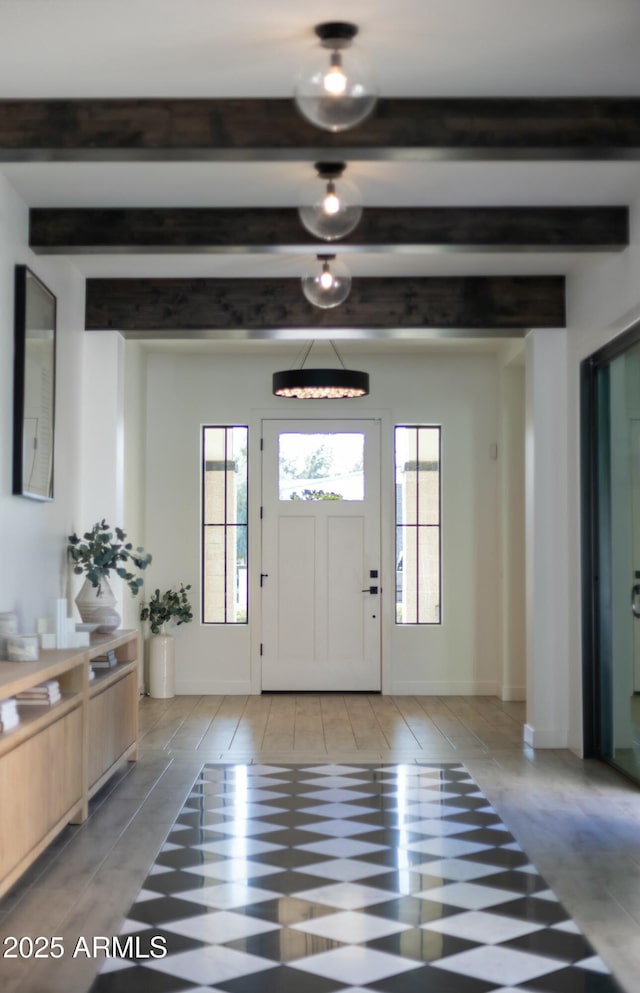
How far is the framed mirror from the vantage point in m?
4.90

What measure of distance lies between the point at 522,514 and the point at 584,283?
10.1ft

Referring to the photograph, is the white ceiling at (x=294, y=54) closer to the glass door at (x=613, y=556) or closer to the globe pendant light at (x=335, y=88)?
the globe pendant light at (x=335, y=88)

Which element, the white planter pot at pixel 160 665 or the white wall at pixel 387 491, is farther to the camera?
the white wall at pixel 387 491

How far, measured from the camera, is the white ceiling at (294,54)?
3.25 metres

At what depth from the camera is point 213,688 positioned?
901cm

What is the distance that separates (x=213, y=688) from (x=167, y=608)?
81 cm

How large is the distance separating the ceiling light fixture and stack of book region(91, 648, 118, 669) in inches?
98.1

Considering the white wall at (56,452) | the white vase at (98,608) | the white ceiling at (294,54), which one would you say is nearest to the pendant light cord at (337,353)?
the white wall at (56,452)

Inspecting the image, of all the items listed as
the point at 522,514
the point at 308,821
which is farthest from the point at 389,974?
the point at 522,514

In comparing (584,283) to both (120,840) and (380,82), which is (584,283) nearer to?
(380,82)

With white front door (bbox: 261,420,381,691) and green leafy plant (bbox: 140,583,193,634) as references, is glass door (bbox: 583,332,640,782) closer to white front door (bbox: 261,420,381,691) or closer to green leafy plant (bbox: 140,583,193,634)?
white front door (bbox: 261,420,381,691)

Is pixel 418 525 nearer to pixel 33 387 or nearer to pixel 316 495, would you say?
pixel 316 495

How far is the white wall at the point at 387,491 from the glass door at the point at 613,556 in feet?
9.58

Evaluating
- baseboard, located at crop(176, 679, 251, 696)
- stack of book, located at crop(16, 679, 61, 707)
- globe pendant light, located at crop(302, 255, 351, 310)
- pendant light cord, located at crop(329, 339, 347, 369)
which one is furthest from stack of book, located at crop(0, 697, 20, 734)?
pendant light cord, located at crop(329, 339, 347, 369)
